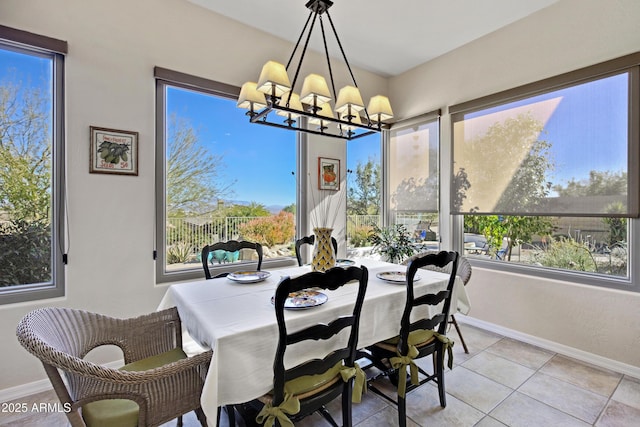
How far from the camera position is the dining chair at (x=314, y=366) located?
1.31m

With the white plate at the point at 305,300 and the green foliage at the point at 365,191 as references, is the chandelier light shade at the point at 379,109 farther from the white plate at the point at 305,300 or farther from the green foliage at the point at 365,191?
the green foliage at the point at 365,191

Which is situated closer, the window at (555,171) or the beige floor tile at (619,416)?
the beige floor tile at (619,416)

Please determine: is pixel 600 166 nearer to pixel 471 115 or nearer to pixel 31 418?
pixel 471 115

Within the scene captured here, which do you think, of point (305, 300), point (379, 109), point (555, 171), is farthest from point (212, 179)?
point (555, 171)

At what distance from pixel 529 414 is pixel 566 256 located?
5.13ft

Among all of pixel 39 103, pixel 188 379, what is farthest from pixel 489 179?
pixel 39 103

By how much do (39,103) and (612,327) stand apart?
4836 mm

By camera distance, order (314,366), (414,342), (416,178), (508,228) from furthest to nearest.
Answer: (416,178) → (508,228) → (414,342) → (314,366)

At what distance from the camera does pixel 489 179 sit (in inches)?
130

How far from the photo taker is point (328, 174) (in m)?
3.87

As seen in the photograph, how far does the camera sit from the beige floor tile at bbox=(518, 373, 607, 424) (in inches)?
79.3

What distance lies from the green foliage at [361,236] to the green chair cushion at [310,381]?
2731 mm

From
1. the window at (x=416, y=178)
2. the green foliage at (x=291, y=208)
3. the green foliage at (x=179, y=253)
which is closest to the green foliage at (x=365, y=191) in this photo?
the window at (x=416, y=178)

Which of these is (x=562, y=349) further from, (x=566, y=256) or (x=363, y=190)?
(x=363, y=190)
